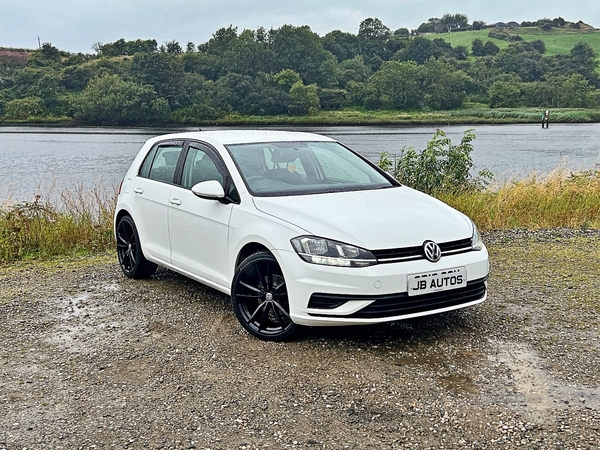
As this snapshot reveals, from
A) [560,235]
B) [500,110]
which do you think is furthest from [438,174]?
[500,110]

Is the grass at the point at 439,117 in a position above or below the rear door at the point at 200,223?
below

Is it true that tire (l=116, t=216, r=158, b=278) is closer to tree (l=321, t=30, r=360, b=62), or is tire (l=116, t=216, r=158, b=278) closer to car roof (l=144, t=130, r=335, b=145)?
car roof (l=144, t=130, r=335, b=145)

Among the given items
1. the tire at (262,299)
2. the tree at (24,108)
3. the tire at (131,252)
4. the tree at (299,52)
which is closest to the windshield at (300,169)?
the tire at (262,299)

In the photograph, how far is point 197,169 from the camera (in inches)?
243

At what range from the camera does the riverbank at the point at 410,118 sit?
289 feet

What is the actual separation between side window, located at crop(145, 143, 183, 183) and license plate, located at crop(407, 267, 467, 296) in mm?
2832

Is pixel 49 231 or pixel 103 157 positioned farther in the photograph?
pixel 103 157

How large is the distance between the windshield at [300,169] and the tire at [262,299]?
653 mm

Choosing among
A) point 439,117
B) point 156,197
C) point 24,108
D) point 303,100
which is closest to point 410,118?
point 439,117

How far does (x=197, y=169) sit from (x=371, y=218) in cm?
194

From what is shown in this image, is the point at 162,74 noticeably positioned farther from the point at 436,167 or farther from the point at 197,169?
the point at 197,169

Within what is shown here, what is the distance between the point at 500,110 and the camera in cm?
10200

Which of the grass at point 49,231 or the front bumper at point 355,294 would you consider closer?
the front bumper at point 355,294

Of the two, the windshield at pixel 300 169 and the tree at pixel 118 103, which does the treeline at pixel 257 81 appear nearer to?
the tree at pixel 118 103
